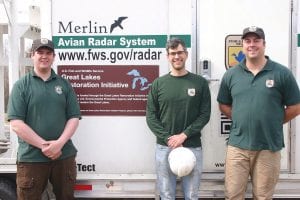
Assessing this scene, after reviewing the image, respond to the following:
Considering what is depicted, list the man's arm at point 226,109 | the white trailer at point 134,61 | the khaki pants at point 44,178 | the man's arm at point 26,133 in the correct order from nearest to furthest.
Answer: the man's arm at point 26,133, the khaki pants at point 44,178, the man's arm at point 226,109, the white trailer at point 134,61

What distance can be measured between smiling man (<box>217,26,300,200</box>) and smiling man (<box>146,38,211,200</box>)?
271 mm

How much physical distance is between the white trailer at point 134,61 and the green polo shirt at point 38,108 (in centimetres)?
49

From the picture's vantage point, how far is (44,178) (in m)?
3.50

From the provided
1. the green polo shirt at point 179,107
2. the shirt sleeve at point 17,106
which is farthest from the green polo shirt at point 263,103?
the shirt sleeve at point 17,106

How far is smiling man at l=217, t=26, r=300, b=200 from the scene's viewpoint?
331 cm

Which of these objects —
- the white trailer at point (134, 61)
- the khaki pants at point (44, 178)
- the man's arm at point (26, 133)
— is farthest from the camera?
the white trailer at point (134, 61)

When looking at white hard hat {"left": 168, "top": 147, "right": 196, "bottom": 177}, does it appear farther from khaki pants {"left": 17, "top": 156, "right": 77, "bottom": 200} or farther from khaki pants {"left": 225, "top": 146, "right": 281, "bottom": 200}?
khaki pants {"left": 17, "top": 156, "right": 77, "bottom": 200}

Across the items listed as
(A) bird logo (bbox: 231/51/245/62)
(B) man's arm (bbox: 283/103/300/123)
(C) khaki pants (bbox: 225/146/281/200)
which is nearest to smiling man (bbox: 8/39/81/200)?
(C) khaki pants (bbox: 225/146/281/200)

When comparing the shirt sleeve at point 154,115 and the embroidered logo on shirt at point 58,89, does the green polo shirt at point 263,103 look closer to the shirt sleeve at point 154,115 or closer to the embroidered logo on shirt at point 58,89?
the shirt sleeve at point 154,115

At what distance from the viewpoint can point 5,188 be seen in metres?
4.00

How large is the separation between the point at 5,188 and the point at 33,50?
1442mm

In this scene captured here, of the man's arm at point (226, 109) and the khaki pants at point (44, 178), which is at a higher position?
the man's arm at point (226, 109)

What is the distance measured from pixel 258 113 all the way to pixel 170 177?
935 millimetres

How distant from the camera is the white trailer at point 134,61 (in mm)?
3826
